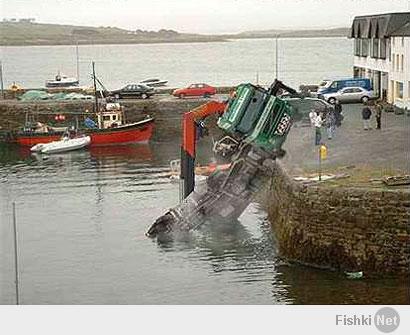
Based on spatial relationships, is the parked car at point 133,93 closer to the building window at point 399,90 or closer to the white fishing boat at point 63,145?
the white fishing boat at point 63,145

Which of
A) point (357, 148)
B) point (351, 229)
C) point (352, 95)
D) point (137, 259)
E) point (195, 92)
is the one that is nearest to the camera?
point (351, 229)

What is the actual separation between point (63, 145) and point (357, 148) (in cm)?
1906

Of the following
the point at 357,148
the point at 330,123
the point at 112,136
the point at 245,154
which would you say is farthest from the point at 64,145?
the point at 357,148

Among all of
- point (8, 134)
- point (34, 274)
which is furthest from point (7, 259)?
point (8, 134)

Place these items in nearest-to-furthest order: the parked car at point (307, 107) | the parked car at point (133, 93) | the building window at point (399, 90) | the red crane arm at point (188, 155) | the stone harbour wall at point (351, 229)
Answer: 1. the stone harbour wall at point (351, 229)
2. the red crane arm at point (188, 155)
3. the parked car at point (307, 107)
4. the building window at point (399, 90)
5. the parked car at point (133, 93)

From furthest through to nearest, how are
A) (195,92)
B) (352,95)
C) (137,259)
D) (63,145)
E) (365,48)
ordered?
(195,92)
(365,48)
(63,145)
(352,95)
(137,259)

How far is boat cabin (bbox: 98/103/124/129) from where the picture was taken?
4303 cm

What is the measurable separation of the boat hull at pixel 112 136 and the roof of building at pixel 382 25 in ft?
34.9

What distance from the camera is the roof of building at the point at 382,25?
1463 inches

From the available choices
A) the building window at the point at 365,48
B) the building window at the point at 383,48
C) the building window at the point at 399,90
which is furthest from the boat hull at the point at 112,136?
the building window at the point at 399,90

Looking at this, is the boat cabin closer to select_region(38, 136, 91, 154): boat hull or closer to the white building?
select_region(38, 136, 91, 154): boat hull

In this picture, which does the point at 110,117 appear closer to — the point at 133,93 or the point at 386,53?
the point at 133,93

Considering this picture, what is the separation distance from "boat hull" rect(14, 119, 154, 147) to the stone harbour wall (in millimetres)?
23342

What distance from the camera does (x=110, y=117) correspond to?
142 feet
